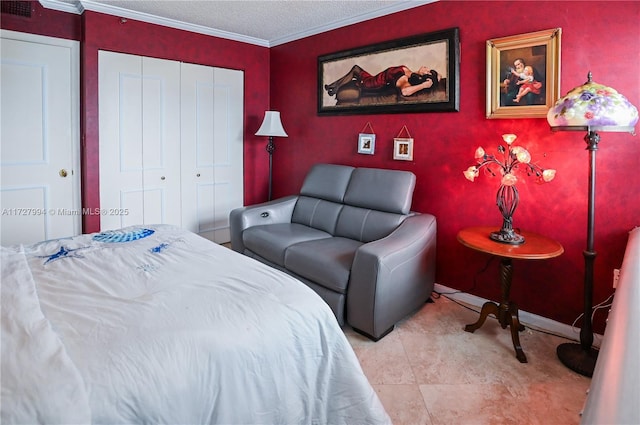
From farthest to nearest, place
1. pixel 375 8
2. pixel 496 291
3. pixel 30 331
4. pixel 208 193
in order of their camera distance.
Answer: pixel 208 193, pixel 375 8, pixel 496 291, pixel 30 331

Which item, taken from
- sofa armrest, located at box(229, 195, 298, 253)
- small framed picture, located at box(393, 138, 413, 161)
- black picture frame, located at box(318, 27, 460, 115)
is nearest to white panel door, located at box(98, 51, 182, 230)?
sofa armrest, located at box(229, 195, 298, 253)

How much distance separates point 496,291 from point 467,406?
1.26 meters

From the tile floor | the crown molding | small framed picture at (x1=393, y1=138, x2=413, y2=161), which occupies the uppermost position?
the crown molding

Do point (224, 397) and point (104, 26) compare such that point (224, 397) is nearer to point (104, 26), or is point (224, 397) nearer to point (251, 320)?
point (251, 320)

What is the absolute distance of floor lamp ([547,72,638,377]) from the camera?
1995 mm

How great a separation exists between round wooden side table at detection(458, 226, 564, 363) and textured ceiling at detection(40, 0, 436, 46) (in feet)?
6.43

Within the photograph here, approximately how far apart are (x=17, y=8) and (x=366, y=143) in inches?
120

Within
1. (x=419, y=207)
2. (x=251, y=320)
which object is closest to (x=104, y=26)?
(x=419, y=207)

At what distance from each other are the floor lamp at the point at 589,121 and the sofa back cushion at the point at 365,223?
4.02 feet

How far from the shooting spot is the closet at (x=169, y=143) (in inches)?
149

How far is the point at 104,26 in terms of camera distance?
11.9 feet

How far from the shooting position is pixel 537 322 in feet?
9.11

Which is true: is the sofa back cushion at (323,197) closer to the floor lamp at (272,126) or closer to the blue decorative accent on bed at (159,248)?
the floor lamp at (272,126)

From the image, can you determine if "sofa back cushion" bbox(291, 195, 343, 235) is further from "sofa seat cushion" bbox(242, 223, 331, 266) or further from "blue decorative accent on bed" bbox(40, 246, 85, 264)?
"blue decorative accent on bed" bbox(40, 246, 85, 264)
